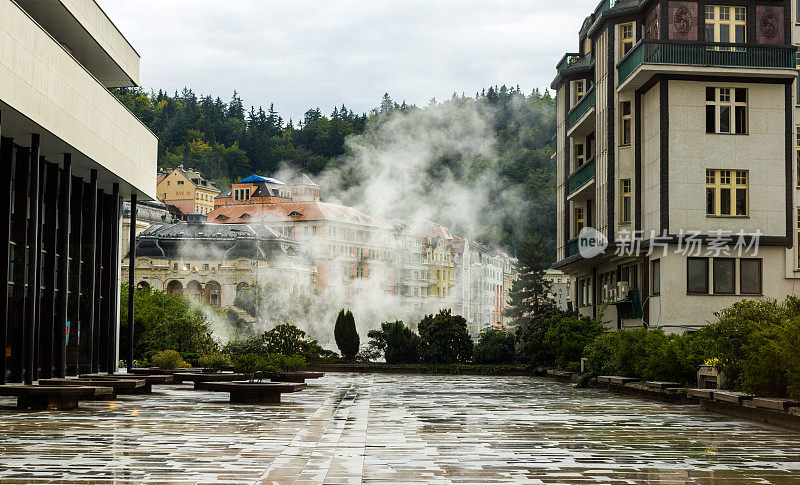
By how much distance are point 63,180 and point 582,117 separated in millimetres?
23099

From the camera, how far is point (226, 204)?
14000 centimetres

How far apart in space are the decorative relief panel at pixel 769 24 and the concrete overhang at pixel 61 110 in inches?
823

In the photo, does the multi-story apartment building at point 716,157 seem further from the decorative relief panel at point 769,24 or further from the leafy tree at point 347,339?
the leafy tree at point 347,339

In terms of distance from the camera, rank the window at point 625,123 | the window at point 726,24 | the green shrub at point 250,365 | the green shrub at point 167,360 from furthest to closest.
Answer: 1. the window at point 625,123
2. the window at point 726,24
3. the green shrub at point 167,360
4. the green shrub at point 250,365

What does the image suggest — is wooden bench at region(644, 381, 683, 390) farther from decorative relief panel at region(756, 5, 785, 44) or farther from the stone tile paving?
decorative relief panel at region(756, 5, 785, 44)

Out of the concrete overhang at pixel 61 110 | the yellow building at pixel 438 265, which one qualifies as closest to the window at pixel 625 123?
the concrete overhang at pixel 61 110

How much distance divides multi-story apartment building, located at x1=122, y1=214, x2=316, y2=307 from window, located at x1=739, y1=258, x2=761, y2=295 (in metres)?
80.7

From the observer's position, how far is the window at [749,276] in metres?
32.0

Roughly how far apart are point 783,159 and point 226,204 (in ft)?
375

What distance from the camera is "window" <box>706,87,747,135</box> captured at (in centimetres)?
3215

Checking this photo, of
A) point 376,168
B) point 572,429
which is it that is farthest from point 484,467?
point 376,168

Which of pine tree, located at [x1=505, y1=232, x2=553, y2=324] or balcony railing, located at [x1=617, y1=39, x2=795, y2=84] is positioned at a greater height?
balcony railing, located at [x1=617, y1=39, x2=795, y2=84]

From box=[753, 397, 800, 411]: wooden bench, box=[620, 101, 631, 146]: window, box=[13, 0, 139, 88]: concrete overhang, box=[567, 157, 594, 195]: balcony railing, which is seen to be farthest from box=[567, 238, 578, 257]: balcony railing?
box=[753, 397, 800, 411]: wooden bench

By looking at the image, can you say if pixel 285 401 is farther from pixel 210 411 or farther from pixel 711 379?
pixel 711 379
